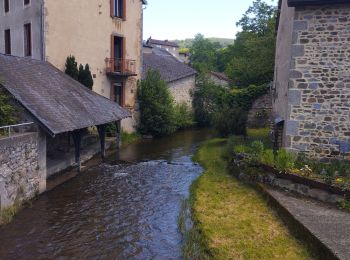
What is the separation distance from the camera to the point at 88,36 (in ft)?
60.8

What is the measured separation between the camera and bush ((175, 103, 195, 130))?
25.3 metres

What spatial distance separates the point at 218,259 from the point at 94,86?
48.1 ft

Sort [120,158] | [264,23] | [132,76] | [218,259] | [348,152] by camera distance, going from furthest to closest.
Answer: [264,23], [132,76], [120,158], [348,152], [218,259]

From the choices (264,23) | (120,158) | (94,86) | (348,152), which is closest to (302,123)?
(348,152)

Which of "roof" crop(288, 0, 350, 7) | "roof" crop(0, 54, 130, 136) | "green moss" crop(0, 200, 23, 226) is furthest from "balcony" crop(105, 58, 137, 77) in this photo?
"green moss" crop(0, 200, 23, 226)

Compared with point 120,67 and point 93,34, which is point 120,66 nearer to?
point 120,67

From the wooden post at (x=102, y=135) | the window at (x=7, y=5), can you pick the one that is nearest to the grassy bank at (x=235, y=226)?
the wooden post at (x=102, y=135)

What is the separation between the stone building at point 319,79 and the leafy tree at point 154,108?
12396 millimetres

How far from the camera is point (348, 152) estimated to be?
10344mm

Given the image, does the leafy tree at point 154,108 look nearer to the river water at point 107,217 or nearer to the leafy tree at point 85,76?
the leafy tree at point 85,76

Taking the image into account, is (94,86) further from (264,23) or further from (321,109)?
(264,23)

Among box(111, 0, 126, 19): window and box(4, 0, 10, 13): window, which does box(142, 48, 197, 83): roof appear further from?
box(4, 0, 10, 13): window

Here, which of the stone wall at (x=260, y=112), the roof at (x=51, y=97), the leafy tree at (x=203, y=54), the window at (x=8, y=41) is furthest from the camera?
the leafy tree at (x=203, y=54)

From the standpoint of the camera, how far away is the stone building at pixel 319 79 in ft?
33.3
